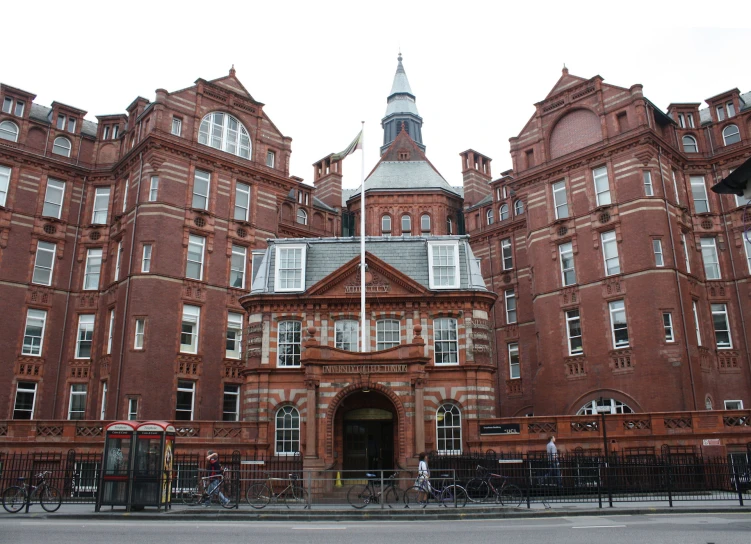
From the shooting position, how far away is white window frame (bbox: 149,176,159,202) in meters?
39.9

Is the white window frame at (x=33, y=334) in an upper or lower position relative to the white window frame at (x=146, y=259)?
lower

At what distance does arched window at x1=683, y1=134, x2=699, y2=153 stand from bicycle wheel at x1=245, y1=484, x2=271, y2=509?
35.7 m

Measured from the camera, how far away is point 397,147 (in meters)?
62.8

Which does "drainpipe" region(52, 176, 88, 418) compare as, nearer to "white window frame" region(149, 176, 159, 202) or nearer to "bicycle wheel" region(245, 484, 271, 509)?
"white window frame" region(149, 176, 159, 202)

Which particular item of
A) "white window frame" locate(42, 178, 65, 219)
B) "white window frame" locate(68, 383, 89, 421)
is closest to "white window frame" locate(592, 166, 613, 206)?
"white window frame" locate(68, 383, 89, 421)

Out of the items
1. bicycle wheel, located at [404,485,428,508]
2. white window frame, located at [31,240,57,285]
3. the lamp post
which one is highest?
white window frame, located at [31,240,57,285]

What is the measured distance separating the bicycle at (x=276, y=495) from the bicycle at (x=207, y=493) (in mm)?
643

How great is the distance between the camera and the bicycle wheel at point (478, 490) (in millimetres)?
21875

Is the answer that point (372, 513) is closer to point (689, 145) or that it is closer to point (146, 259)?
point (146, 259)

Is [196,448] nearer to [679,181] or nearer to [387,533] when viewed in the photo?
[387,533]

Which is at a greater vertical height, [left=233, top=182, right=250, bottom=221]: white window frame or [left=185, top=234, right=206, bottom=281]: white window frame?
[left=233, top=182, right=250, bottom=221]: white window frame

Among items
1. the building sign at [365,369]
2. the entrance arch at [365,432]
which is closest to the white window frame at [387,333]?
the entrance arch at [365,432]

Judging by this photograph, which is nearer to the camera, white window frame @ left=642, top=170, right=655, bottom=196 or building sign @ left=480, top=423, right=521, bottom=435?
building sign @ left=480, top=423, right=521, bottom=435

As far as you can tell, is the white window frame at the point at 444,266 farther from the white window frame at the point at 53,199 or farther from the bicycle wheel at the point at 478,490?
the white window frame at the point at 53,199
